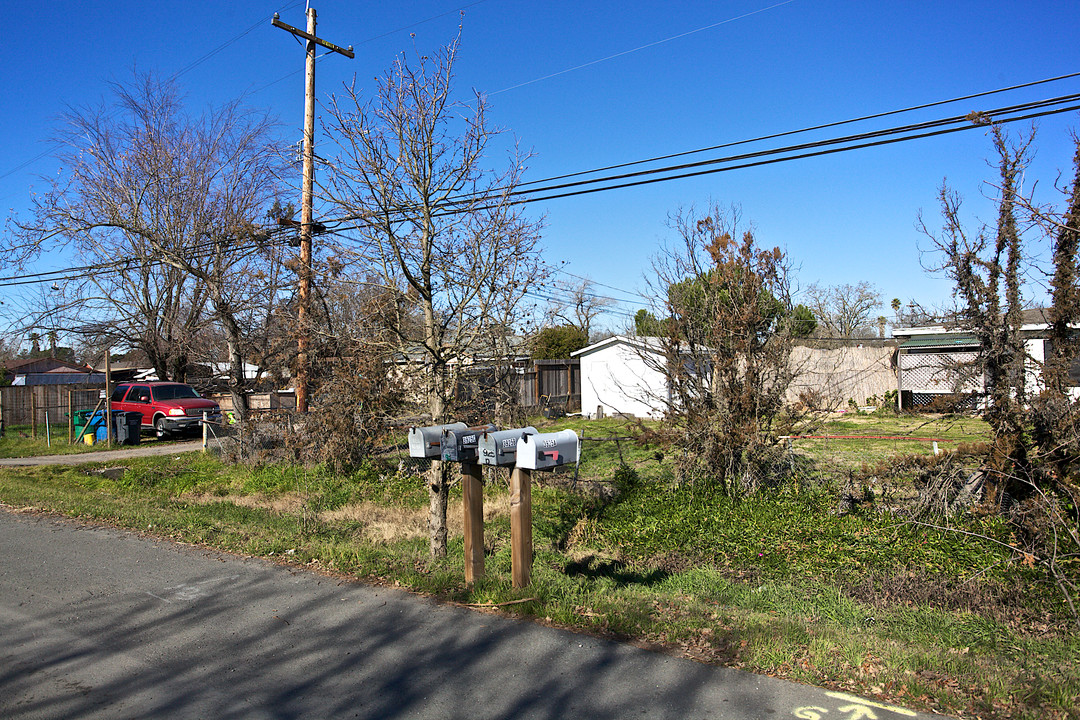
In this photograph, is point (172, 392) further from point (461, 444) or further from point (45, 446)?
point (461, 444)

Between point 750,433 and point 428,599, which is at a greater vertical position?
point 750,433

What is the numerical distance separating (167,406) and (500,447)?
1979cm

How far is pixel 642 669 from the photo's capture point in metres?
4.59

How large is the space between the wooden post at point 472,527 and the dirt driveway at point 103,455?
14.2 m

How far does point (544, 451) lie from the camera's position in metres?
5.93

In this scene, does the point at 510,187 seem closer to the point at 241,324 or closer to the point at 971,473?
the point at 971,473

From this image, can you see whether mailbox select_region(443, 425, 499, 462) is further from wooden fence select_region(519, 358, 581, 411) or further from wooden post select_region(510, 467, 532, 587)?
wooden fence select_region(519, 358, 581, 411)

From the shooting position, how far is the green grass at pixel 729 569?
15.1 ft

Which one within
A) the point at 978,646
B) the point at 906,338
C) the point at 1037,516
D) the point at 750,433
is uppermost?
the point at 906,338

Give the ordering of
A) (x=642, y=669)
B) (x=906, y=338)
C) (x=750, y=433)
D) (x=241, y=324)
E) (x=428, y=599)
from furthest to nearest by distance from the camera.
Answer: (x=906, y=338) → (x=241, y=324) → (x=750, y=433) → (x=428, y=599) → (x=642, y=669)

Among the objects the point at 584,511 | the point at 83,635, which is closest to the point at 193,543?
the point at 83,635

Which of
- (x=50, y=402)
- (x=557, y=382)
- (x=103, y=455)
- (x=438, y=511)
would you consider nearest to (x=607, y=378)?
(x=557, y=382)

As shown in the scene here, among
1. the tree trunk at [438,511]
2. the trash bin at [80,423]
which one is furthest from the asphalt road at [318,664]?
the trash bin at [80,423]

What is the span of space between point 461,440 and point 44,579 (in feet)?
14.7
